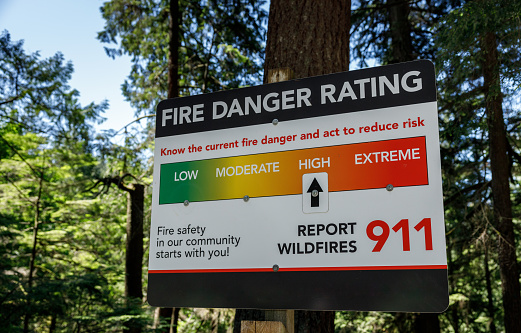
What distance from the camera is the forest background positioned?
9.27 meters

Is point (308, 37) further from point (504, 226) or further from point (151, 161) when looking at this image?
point (151, 161)

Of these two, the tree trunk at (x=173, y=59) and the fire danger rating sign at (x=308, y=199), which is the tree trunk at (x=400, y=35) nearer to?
the tree trunk at (x=173, y=59)

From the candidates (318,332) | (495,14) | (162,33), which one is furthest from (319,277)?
(162,33)

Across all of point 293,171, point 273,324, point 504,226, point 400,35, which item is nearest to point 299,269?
point 273,324

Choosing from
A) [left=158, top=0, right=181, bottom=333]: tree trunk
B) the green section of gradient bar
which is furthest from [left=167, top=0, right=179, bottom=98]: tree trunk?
the green section of gradient bar

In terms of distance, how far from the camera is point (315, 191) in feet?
5.88

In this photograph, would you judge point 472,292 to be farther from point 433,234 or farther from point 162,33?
point 433,234

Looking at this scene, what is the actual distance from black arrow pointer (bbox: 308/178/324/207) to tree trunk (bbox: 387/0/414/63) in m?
11.2

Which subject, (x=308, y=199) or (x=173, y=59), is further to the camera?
(x=173, y=59)

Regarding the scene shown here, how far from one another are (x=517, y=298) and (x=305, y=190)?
32.4 feet

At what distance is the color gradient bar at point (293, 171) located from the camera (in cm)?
170

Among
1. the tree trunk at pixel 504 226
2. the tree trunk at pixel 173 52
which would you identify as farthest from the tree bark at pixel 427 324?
the tree trunk at pixel 173 52

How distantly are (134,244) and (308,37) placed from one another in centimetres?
1105

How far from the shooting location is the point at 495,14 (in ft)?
19.0
